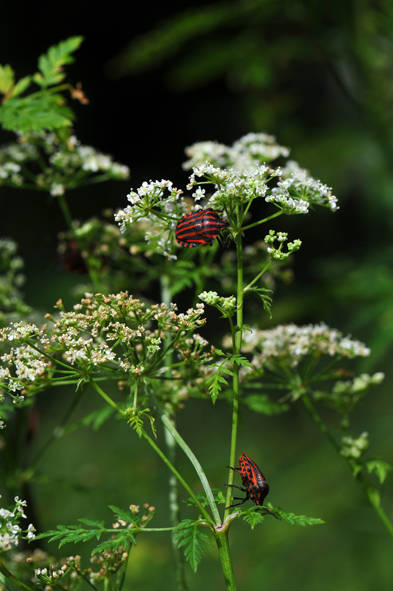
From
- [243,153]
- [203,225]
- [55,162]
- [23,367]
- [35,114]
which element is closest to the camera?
[23,367]

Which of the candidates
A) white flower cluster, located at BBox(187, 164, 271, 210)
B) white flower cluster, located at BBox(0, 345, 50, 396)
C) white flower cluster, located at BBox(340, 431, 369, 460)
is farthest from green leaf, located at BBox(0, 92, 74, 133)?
white flower cluster, located at BBox(340, 431, 369, 460)

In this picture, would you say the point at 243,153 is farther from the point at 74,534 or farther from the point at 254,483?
the point at 74,534

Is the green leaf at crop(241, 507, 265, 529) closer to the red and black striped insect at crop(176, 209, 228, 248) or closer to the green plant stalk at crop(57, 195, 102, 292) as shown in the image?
the red and black striped insect at crop(176, 209, 228, 248)

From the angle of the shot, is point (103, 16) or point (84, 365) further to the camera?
point (103, 16)

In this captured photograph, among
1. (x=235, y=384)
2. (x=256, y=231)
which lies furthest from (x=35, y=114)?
(x=256, y=231)

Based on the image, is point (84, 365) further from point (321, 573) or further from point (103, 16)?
point (103, 16)

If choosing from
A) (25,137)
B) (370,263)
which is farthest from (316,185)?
(370,263)
